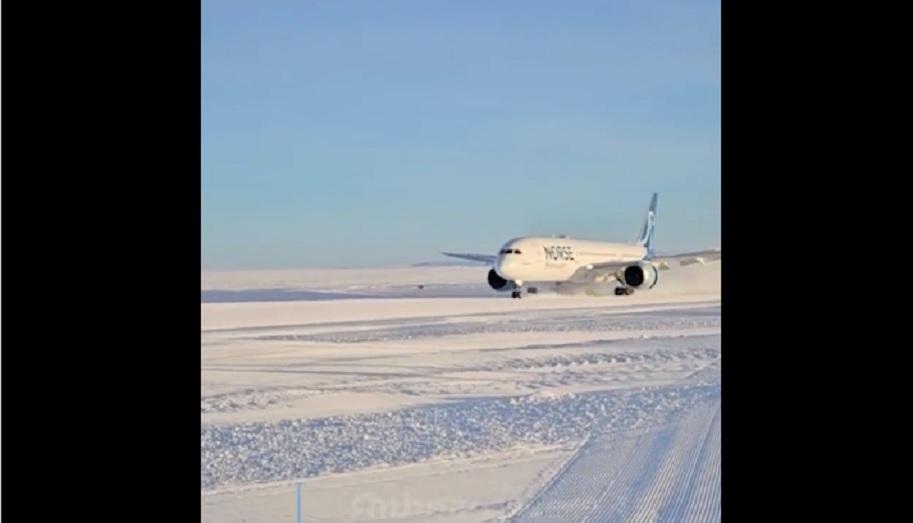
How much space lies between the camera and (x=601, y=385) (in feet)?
12.5

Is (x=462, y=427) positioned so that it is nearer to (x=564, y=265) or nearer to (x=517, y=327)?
(x=517, y=327)

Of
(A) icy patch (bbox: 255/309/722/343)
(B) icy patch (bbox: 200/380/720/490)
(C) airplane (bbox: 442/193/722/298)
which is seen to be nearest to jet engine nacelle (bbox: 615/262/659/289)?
(C) airplane (bbox: 442/193/722/298)

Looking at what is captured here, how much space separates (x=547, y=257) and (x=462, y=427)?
30.8ft

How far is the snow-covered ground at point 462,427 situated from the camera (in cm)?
184

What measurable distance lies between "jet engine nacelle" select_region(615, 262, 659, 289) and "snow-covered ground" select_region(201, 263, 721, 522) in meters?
6.39

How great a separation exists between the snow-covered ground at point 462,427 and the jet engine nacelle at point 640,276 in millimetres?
6395

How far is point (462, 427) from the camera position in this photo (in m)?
2.77

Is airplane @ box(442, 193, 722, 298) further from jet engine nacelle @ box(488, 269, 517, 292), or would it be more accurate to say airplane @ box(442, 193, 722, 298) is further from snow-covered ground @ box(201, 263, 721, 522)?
snow-covered ground @ box(201, 263, 721, 522)

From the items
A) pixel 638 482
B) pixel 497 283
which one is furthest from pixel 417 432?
pixel 497 283
